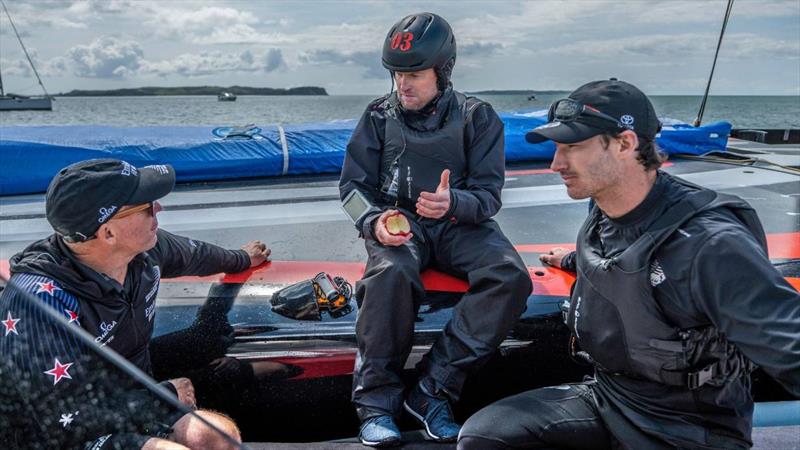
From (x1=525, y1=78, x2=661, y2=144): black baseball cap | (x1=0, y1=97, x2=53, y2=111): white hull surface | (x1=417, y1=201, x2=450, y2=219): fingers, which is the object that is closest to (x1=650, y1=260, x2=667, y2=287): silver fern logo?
(x1=525, y1=78, x2=661, y2=144): black baseball cap

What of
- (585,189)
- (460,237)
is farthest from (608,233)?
(460,237)

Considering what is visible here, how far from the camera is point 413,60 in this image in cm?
254

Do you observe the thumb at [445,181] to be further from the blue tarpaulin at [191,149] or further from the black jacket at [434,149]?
the blue tarpaulin at [191,149]

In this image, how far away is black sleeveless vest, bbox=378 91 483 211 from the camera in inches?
107

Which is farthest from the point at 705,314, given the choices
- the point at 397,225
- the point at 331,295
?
the point at 331,295

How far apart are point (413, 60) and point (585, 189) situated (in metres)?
0.96

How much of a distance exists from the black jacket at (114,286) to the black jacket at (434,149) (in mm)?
807

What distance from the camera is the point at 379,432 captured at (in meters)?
2.28

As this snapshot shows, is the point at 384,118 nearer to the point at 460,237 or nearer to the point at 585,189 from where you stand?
the point at 460,237

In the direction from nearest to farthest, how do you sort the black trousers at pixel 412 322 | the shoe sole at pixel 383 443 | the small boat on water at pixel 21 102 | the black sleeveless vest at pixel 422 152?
1. the shoe sole at pixel 383 443
2. the black trousers at pixel 412 322
3. the black sleeveless vest at pixel 422 152
4. the small boat on water at pixel 21 102

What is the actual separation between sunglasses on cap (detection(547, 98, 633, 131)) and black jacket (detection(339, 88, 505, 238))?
2.14 feet

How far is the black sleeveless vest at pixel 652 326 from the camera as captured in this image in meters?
1.81

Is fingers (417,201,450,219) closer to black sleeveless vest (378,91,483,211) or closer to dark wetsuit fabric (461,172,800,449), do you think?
black sleeveless vest (378,91,483,211)

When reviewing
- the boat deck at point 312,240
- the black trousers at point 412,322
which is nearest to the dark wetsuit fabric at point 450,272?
the black trousers at point 412,322
